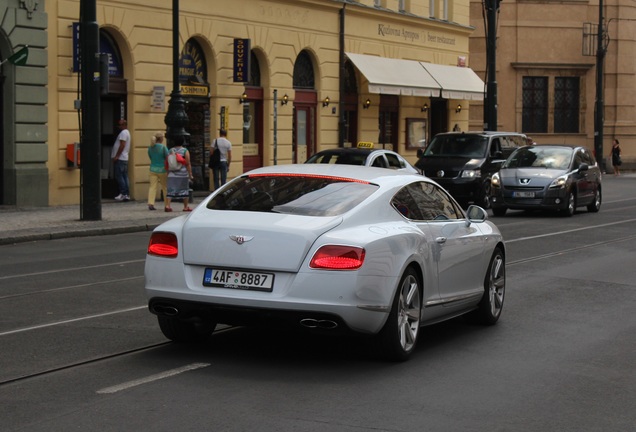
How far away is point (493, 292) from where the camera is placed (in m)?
10.8

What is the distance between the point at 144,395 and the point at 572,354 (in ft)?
11.7

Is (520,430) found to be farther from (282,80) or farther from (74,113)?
(282,80)

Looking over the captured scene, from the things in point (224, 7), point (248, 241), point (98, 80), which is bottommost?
point (248, 241)

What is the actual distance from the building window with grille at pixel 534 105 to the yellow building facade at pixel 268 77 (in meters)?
12.0

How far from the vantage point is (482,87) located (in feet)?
154

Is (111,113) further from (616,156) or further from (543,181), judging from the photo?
(616,156)

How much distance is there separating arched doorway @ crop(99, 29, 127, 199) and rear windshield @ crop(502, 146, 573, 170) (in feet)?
29.5

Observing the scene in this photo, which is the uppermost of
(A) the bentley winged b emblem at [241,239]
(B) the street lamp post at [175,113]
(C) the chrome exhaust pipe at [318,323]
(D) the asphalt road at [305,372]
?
(B) the street lamp post at [175,113]

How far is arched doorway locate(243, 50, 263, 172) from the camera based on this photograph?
34.2m

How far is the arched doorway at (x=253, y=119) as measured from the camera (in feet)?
112

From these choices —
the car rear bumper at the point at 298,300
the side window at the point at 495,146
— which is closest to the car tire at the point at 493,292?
the car rear bumper at the point at 298,300

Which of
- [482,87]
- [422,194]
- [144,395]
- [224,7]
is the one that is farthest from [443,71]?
[144,395]

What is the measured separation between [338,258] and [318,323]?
46 centimetres

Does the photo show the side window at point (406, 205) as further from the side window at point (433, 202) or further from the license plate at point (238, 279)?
the license plate at point (238, 279)
